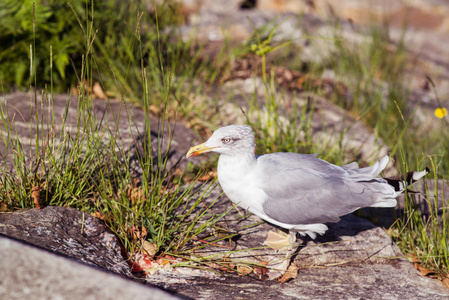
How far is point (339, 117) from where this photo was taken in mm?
4875

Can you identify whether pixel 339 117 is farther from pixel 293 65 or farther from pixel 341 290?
pixel 341 290

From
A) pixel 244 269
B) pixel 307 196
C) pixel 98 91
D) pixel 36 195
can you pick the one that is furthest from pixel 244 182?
pixel 98 91

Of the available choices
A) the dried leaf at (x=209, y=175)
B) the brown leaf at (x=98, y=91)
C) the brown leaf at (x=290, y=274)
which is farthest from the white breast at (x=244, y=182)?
the brown leaf at (x=98, y=91)

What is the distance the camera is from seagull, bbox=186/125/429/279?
104 inches

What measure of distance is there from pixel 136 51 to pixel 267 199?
254cm

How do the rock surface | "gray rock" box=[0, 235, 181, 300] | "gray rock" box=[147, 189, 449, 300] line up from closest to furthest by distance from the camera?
"gray rock" box=[0, 235, 181, 300], the rock surface, "gray rock" box=[147, 189, 449, 300]

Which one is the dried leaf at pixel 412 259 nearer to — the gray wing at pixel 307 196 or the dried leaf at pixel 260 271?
the gray wing at pixel 307 196

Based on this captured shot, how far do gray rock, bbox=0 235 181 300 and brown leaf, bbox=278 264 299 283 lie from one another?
1.10 m

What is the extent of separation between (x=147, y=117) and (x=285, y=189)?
3.14ft

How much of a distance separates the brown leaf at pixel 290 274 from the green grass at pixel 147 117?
57 cm

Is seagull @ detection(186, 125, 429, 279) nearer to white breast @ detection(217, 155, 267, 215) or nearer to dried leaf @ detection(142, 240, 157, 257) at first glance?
white breast @ detection(217, 155, 267, 215)

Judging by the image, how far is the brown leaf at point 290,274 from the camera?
8.56 ft

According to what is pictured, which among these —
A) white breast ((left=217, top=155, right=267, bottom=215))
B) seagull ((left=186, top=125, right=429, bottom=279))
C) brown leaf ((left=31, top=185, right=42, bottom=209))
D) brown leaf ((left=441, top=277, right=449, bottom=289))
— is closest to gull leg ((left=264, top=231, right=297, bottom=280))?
seagull ((left=186, top=125, right=429, bottom=279))

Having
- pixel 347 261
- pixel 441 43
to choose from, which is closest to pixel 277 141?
pixel 347 261
